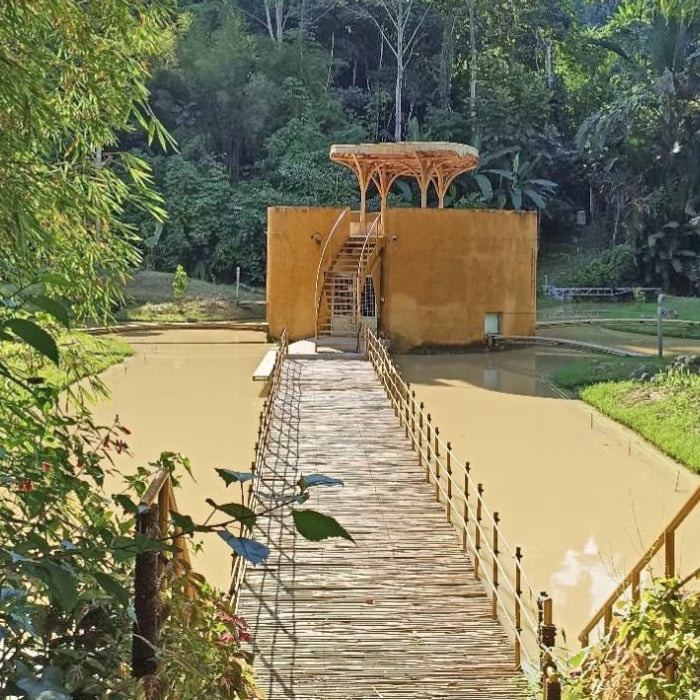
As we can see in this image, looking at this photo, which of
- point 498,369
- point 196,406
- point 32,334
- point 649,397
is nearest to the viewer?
point 32,334

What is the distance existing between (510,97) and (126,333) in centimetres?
1809

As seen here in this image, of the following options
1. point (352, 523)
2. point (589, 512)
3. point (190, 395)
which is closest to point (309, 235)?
point (190, 395)

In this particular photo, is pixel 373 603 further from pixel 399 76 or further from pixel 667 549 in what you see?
pixel 399 76

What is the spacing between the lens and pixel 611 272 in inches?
1297

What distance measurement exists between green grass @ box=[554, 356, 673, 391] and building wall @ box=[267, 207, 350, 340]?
5.43m

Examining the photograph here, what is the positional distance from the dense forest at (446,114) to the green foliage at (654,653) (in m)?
27.8

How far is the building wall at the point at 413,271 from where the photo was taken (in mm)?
19984

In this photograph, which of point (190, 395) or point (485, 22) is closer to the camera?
point (190, 395)

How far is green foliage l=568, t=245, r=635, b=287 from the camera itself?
32.9 meters

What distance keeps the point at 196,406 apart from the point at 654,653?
1260cm

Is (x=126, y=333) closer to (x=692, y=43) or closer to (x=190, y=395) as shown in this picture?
(x=190, y=395)

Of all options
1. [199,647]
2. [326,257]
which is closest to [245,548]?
[199,647]

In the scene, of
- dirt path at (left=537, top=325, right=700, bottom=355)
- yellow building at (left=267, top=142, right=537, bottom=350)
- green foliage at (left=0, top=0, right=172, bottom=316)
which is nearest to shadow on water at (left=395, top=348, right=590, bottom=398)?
yellow building at (left=267, top=142, right=537, bottom=350)

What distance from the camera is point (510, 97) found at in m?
34.8
